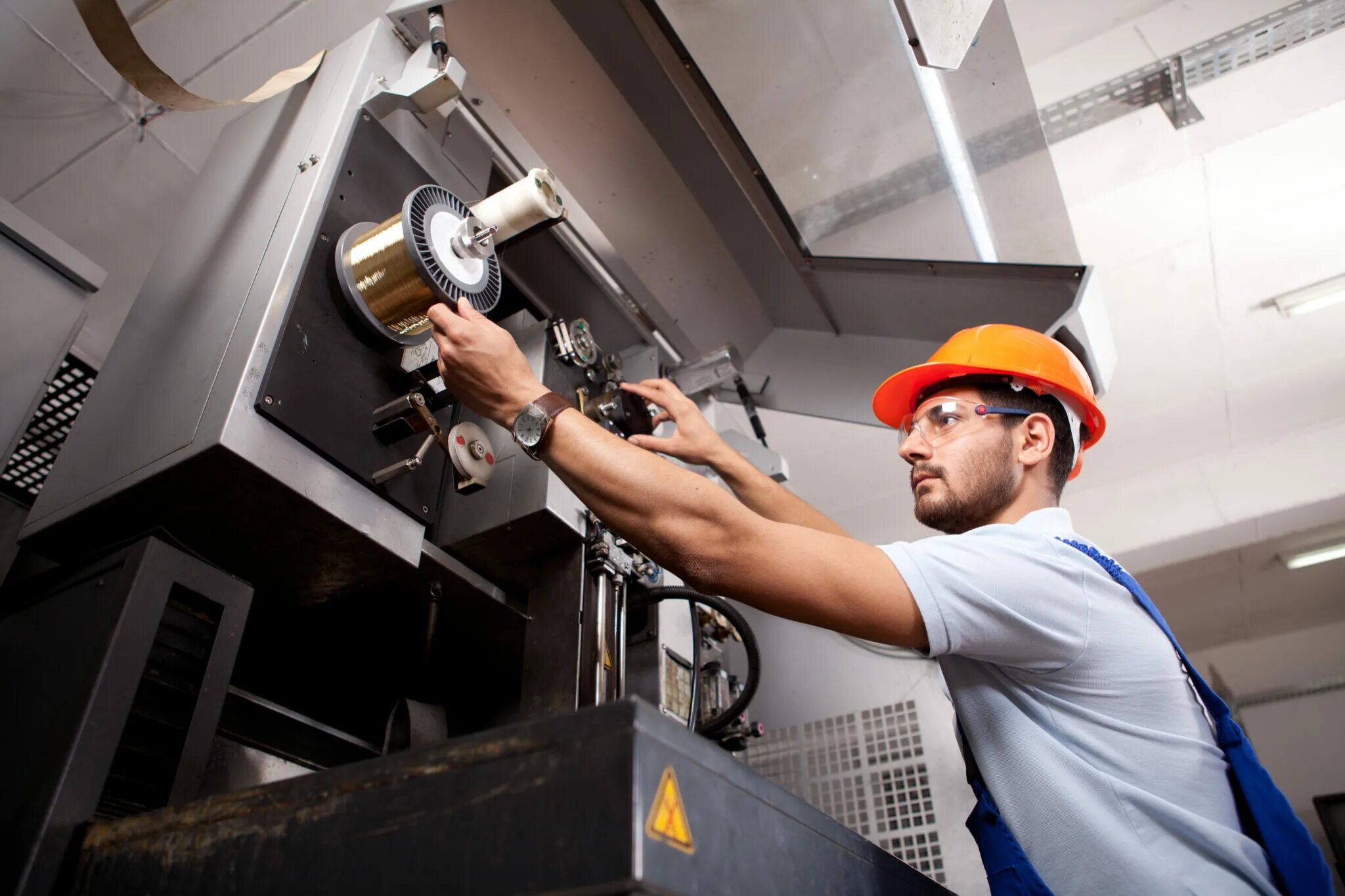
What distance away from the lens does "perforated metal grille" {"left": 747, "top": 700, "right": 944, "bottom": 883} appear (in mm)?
1958

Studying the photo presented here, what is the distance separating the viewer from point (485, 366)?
96cm

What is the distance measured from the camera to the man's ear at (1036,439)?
3.92 feet

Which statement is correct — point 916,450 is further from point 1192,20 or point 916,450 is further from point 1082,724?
point 1192,20

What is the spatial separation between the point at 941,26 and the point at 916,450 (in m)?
0.56

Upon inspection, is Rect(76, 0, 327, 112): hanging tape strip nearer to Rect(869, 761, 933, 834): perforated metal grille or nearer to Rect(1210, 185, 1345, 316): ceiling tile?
Rect(869, 761, 933, 834): perforated metal grille

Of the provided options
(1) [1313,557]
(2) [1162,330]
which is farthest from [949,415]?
(1) [1313,557]

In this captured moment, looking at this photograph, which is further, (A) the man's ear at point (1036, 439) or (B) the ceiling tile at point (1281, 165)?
(B) the ceiling tile at point (1281, 165)

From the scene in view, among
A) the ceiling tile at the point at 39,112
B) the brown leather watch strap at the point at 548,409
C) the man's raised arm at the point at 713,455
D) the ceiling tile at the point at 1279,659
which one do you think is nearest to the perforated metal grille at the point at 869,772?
the man's raised arm at the point at 713,455

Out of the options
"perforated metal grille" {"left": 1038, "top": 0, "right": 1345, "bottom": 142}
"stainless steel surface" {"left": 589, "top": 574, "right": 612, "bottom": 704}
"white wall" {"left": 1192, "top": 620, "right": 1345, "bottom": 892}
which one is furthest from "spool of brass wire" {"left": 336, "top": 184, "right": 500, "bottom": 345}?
"white wall" {"left": 1192, "top": 620, "right": 1345, "bottom": 892}

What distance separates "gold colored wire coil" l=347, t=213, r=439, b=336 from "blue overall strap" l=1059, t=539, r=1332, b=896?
0.81 meters

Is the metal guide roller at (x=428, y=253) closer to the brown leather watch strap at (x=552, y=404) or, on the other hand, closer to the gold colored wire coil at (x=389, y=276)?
the gold colored wire coil at (x=389, y=276)

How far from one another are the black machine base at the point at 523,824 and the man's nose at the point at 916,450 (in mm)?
657

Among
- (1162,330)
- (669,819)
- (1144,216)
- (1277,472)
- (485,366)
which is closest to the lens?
(669,819)

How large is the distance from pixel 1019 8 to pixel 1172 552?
1.86 metres
